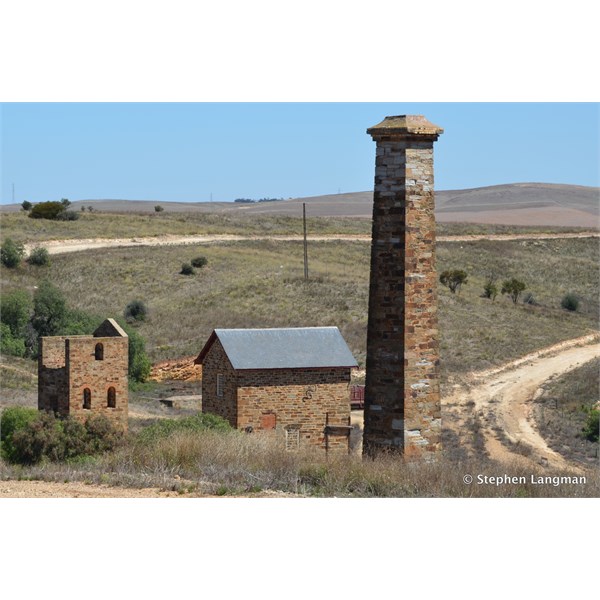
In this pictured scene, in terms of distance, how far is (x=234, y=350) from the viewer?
98.5 ft

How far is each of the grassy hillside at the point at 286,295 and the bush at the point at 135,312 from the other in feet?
1.57

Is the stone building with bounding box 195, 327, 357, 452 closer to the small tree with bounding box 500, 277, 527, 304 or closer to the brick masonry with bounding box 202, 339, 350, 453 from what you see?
the brick masonry with bounding box 202, 339, 350, 453

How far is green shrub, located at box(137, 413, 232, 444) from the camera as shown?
879 inches

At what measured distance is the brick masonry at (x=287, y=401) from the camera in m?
29.5

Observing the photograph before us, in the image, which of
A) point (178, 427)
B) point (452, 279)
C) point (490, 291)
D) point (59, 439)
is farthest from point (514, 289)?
point (59, 439)

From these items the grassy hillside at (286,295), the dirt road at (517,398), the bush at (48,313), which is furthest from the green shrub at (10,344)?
the dirt road at (517,398)

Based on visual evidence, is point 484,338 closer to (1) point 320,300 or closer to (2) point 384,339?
(1) point 320,300

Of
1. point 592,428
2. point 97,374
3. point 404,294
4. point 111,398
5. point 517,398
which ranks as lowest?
point 592,428

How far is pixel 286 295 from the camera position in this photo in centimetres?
6122

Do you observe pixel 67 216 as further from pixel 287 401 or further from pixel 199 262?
pixel 287 401

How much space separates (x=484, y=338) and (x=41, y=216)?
4216cm

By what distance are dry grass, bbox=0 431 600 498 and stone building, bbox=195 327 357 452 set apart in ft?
33.6

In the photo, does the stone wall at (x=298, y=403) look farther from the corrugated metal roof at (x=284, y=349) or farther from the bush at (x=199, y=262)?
the bush at (x=199, y=262)

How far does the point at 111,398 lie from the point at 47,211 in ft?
201
